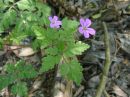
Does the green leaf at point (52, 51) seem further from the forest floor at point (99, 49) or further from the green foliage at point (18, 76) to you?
the forest floor at point (99, 49)

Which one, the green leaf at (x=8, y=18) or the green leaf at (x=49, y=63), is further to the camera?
the green leaf at (x=8, y=18)

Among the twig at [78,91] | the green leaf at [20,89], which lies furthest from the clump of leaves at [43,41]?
the twig at [78,91]

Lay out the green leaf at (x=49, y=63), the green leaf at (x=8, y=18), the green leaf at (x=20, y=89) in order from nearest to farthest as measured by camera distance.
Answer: the green leaf at (x=49, y=63) < the green leaf at (x=20, y=89) < the green leaf at (x=8, y=18)

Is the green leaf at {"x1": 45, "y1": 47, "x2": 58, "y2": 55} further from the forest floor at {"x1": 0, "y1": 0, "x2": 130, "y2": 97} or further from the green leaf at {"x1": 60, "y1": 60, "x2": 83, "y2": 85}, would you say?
the forest floor at {"x1": 0, "y1": 0, "x2": 130, "y2": 97}

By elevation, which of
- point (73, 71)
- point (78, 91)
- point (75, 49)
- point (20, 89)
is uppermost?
point (75, 49)

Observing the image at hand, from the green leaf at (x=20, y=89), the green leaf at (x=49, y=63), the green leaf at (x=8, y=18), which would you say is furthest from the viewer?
the green leaf at (x=8, y=18)

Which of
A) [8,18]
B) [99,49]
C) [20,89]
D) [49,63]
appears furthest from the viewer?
[99,49]

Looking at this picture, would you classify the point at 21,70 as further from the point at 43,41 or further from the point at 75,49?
the point at 75,49

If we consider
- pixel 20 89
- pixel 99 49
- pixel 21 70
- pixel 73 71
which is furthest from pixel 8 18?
pixel 99 49

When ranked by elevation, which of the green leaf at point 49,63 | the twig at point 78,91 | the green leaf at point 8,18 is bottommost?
the twig at point 78,91
